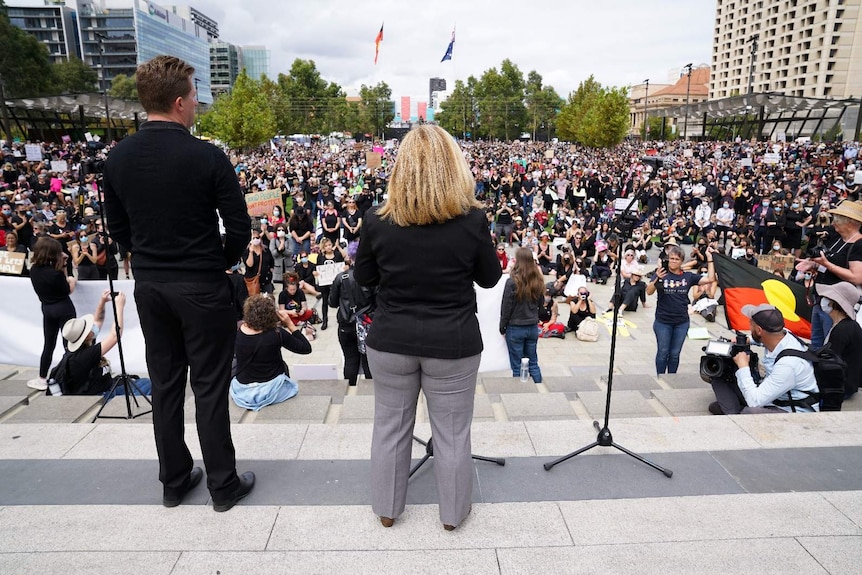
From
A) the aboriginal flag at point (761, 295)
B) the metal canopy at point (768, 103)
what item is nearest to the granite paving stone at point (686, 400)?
the aboriginal flag at point (761, 295)

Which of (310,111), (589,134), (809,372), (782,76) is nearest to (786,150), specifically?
(589,134)

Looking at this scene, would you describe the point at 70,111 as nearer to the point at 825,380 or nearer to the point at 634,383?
the point at 634,383

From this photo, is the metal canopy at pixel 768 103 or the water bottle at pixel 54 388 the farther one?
the metal canopy at pixel 768 103

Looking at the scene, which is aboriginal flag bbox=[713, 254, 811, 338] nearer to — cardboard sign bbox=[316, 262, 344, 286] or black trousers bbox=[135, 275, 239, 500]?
cardboard sign bbox=[316, 262, 344, 286]

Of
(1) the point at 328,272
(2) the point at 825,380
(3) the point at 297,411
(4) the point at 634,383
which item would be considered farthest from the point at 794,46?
(3) the point at 297,411

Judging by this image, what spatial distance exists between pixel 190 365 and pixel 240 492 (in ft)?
2.35

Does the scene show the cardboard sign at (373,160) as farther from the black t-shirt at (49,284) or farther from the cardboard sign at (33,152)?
the black t-shirt at (49,284)

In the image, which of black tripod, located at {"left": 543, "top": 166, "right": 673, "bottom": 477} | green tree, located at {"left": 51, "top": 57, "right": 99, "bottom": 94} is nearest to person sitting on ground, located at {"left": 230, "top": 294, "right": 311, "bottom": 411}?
black tripod, located at {"left": 543, "top": 166, "right": 673, "bottom": 477}

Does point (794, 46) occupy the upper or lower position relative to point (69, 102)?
upper

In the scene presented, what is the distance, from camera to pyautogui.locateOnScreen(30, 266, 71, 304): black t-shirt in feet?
18.9

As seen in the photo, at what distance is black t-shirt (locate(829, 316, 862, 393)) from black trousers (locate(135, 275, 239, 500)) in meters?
5.00

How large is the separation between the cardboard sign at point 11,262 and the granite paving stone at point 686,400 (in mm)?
8252

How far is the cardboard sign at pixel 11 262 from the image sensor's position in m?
7.63

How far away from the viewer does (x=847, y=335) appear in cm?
481
